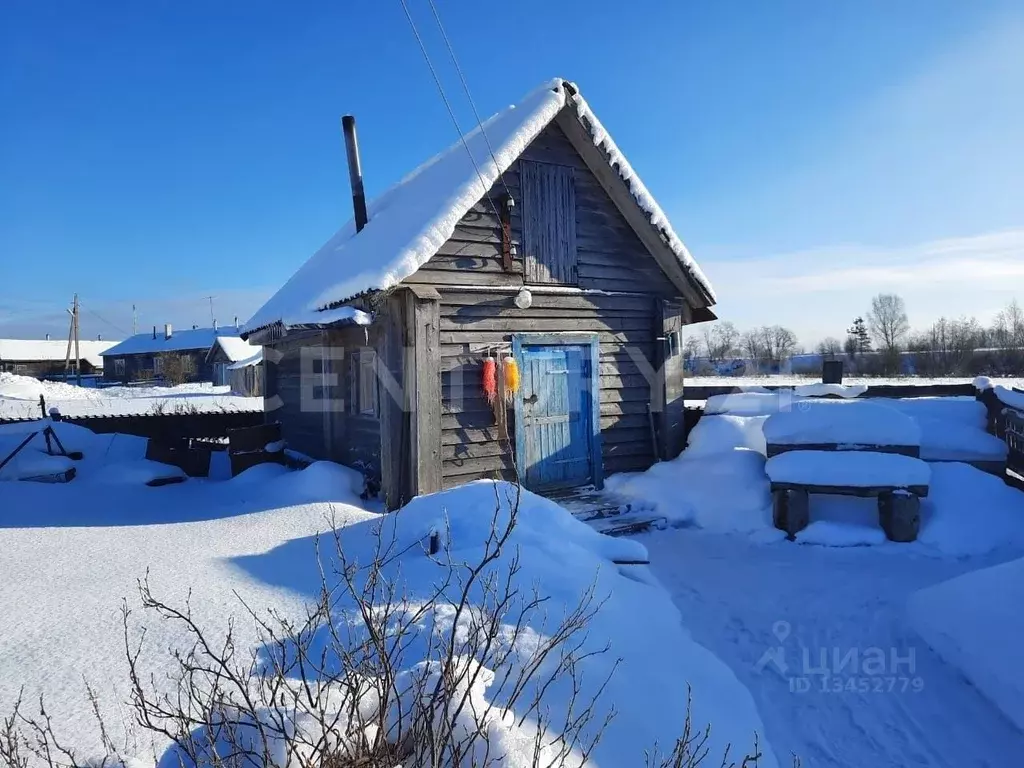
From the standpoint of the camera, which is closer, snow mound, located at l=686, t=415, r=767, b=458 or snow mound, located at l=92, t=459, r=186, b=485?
snow mound, located at l=686, t=415, r=767, b=458

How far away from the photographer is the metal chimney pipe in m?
11.1

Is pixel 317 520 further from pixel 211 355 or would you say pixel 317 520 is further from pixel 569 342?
pixel 211 355

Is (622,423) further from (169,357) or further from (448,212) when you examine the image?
(169,357)

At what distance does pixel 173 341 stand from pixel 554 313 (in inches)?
2061

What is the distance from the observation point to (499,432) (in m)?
8.31

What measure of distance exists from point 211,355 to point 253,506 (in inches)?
1508

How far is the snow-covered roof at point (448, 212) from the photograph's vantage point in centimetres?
725

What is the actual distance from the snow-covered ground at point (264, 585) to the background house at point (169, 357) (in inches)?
1433

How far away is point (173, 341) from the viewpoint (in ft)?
171

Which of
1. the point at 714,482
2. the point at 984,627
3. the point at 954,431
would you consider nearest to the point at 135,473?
the point at 714,482

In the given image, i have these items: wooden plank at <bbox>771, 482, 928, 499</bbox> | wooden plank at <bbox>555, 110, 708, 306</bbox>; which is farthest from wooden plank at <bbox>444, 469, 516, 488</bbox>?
wooden plank at <bbox>555, 110, 708, 306</bbox>

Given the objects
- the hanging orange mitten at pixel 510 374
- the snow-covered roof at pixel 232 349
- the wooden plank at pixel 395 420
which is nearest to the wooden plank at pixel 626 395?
the hanging orange mitten at pixel 510 374

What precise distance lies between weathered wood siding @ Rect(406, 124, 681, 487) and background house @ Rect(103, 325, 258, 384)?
36054mm

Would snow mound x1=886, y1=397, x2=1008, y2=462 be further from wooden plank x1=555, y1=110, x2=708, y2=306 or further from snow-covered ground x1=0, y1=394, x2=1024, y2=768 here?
wooden plank x1=555, y1=110, x2=708, y2=306
